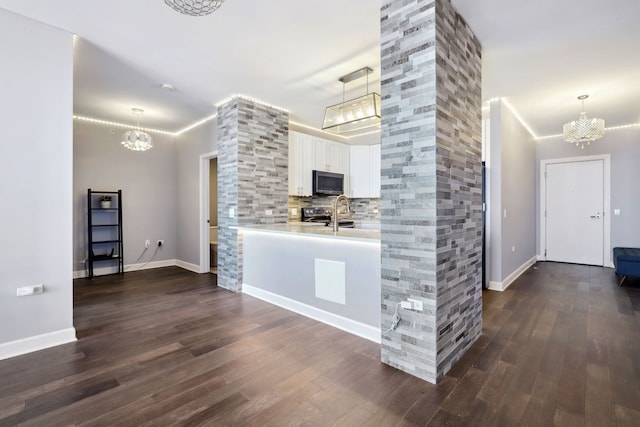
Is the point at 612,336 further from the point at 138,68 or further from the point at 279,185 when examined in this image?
the point at 138,68

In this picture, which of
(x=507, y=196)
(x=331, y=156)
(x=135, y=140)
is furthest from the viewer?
(x=331, y=156)

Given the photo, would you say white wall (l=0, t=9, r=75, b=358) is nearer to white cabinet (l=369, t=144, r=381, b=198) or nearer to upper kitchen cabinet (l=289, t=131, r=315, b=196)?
upper kitchen cabinet (l=289, t=131, r=315, b=196)

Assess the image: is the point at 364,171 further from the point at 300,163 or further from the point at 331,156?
the point at 300,163

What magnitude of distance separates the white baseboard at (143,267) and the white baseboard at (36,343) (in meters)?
2.87

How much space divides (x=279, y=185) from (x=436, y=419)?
368 cm

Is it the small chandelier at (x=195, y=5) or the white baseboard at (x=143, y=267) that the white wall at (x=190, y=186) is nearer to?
the white baseboard at (x=143, y=267)

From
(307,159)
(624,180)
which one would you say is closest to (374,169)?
(307,159)

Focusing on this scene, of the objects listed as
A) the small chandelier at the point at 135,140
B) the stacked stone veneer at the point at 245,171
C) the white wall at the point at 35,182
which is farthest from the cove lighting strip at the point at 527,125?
the small chandelier at the point at 135,140

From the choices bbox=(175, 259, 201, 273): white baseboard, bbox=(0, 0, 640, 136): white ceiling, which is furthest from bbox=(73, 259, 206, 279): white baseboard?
bbox=(0, 0, 640, 136): white ceiling

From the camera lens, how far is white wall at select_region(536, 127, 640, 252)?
5438mm

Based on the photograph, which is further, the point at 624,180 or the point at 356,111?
the point at 624,180

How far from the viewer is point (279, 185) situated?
15.5 ft

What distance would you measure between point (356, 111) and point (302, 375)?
2431 mm

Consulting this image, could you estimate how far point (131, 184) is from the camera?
571 cm
